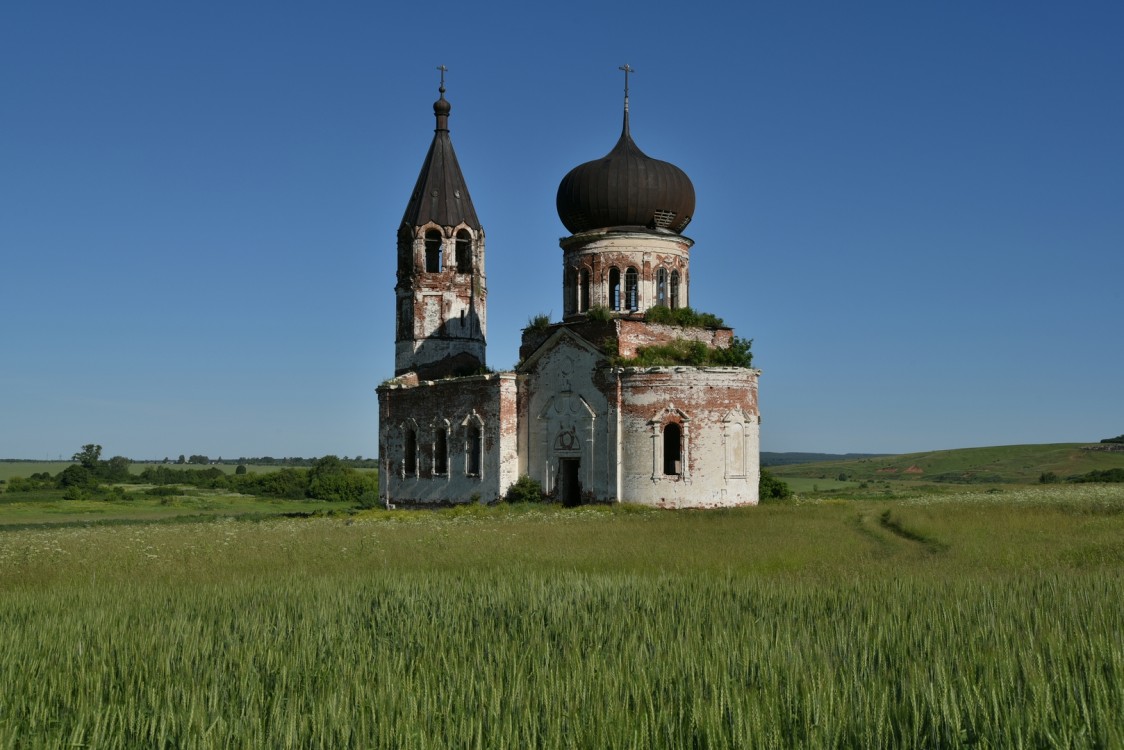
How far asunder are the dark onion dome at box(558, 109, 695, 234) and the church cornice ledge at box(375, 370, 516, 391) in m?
5.25

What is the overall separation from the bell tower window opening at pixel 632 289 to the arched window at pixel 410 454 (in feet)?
30.4

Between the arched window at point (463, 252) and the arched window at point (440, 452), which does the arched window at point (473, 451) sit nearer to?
the arched window at point (440, 452)

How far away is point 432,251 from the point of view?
37844mm

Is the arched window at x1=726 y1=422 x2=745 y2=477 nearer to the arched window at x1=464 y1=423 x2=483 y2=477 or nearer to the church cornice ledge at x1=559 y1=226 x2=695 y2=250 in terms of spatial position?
the church cornice ledge at x1=559 y1=226 x2=695 y2=250

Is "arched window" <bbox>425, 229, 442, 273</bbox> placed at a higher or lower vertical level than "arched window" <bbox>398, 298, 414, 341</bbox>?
higher

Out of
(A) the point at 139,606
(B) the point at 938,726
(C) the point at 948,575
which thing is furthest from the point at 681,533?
(B) the point at 938,726

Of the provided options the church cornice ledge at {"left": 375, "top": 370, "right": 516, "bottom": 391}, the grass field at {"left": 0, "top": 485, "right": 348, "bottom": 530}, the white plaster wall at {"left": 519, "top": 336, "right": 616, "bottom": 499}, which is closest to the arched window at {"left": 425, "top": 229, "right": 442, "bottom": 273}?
the church cornice ledge at {"left": 375, "top": 370, "right": 516, "bottom": 391}

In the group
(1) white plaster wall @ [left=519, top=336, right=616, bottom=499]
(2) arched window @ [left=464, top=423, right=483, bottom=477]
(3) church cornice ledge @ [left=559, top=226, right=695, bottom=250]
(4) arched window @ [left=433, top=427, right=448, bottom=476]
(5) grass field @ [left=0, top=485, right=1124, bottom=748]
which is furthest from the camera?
(4) arched window @ [left=433, top=427, right=448, bottom=476]

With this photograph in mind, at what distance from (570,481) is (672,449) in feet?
10.9

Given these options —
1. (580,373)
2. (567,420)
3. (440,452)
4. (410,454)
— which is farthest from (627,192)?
(410,454)

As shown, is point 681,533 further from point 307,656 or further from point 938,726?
point 938,726

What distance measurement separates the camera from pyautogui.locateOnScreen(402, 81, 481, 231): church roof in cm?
3738

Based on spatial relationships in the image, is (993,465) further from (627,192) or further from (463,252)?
(627,192)

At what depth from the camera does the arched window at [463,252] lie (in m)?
37.6
